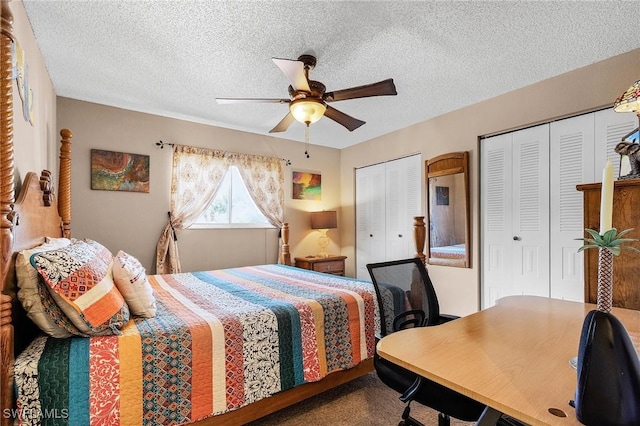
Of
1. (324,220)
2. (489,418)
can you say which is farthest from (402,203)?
(489,418)

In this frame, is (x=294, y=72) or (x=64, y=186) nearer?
(x=294, y=72)

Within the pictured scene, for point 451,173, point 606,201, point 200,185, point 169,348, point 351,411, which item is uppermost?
point 451,173

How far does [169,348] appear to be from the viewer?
1.50 m

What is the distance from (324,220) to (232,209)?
4.49ft

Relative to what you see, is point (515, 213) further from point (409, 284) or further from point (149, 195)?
point (149, 195)

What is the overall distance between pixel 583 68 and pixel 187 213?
4.27 m

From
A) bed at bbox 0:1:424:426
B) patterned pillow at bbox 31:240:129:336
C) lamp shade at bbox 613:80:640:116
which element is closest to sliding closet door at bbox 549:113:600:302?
lamp shade at bbox 613:80:640:116

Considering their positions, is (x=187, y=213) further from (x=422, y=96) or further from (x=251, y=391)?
(x=422, y=96)

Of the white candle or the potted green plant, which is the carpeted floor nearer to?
the potted green plant

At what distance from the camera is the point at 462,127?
3.60 metres

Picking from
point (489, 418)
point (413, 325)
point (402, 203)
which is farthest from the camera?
point (402, 203)

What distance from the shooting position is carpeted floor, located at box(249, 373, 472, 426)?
1.94m

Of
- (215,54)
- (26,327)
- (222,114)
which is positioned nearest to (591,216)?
(215,54)

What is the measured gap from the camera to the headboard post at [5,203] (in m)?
1.12
